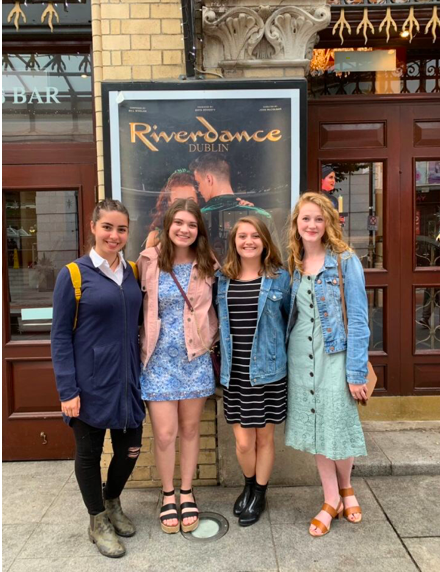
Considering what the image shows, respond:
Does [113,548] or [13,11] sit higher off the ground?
[13,11]

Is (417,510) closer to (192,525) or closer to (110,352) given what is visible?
(192,525)

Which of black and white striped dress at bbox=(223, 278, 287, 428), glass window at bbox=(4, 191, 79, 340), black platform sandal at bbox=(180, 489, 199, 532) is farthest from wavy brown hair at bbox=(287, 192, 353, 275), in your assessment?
glass window at bbox=(4, 191, 79, 340)

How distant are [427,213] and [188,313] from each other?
2.65 m

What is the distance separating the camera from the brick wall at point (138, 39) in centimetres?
328

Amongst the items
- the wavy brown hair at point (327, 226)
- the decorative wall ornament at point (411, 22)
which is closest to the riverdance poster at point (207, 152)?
the wavy brown hair at point (327, 226)

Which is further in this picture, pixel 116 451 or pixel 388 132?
pixel 388 132

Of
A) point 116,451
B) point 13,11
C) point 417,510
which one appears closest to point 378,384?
point 417,510

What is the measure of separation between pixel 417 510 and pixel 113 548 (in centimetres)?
196

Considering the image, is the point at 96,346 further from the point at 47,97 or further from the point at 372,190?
the point at 372,190

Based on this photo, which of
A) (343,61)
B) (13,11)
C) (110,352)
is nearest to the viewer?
(110,352)

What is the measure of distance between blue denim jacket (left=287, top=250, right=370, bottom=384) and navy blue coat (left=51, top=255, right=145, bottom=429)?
1.09m

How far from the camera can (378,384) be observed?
4363mm

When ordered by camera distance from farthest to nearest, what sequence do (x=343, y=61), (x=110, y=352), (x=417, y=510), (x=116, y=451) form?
1. (x=343, y=61)
2. (x=417, y=510)
3. (x=116, y=451)
4. (x=110, y=352)

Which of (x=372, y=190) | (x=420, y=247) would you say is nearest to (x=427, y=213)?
(x=420, y=247)
